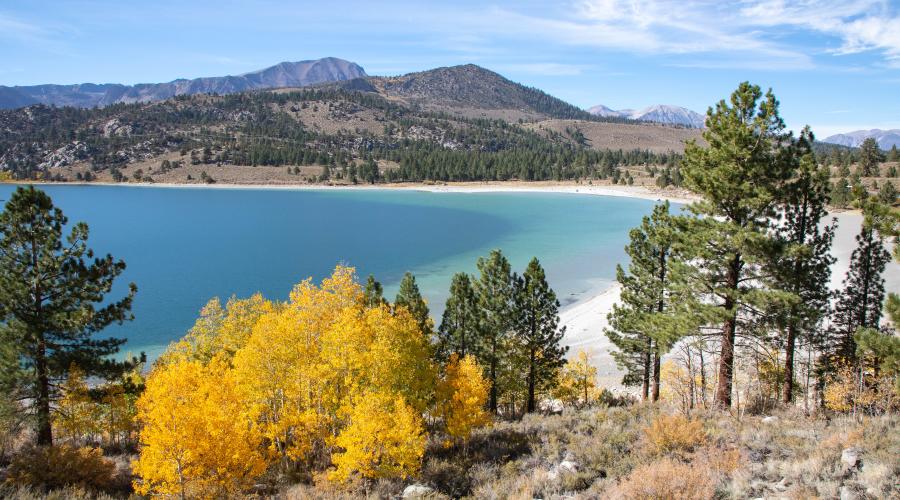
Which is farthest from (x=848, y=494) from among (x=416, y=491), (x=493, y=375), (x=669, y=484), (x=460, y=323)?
(x=460, y=323)

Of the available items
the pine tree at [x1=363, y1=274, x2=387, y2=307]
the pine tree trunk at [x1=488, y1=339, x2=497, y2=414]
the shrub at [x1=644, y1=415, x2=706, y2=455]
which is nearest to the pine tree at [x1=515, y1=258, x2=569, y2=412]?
the pine tree trunk at [x1=488, y1=339, x2=497, y2=414]

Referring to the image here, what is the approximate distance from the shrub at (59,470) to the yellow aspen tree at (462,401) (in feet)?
39.8

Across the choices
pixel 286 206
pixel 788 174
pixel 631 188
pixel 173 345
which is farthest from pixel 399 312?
pixel 631 188

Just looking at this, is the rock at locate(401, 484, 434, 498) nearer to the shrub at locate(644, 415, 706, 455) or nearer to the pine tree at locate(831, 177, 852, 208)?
the shrub at locate(644, 415, 706, 455)

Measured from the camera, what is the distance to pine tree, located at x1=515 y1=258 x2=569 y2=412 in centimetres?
2866

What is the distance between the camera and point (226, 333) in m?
28.5

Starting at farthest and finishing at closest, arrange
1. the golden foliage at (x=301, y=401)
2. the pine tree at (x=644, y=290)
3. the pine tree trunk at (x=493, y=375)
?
the pine tree trunk at (x=493, y=375), the pine tree at (x=644, y=290), the golden foliage at (x=301, y=401)

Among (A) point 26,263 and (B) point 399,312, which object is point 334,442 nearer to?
(B) point 399,312

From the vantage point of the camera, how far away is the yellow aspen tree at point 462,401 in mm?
20438

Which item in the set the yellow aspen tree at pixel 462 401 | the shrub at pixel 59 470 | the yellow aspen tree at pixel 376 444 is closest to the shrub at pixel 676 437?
the yellow aspen tree at pixel 376 444

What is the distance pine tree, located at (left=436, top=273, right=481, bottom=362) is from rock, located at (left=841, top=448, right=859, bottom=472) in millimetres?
20187

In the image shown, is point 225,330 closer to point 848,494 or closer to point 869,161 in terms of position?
point 848,494

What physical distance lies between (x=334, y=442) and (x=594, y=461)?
885cm

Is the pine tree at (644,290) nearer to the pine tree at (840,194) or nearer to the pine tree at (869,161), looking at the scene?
the pine tree at (840,194)
